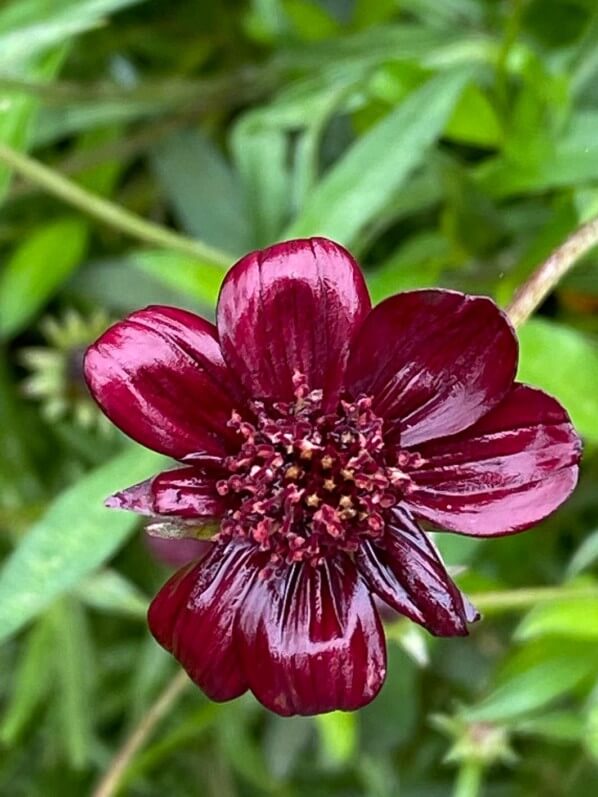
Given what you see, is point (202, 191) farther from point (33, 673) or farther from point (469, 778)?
point (469, 778)

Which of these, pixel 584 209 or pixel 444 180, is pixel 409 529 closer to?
pixel 584 209

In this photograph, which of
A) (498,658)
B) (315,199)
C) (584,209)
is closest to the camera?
(584,209)

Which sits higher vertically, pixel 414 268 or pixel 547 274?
pixel 547 274

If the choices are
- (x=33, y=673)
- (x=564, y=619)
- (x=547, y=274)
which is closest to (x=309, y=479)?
(x=547, y=274)

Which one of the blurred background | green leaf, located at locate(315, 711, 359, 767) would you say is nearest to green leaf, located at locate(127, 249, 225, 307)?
the blurred background

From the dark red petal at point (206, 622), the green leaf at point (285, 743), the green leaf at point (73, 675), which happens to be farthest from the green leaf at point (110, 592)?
the dark red petal at point (206, 622)

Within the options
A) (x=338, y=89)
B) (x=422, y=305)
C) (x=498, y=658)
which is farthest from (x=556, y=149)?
(x=498, y=658)

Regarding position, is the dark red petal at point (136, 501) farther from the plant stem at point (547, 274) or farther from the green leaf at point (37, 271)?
the green leaf at point (37, 271)

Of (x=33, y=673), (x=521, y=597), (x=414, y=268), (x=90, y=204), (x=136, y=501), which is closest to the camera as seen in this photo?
(x=136, y=501)
